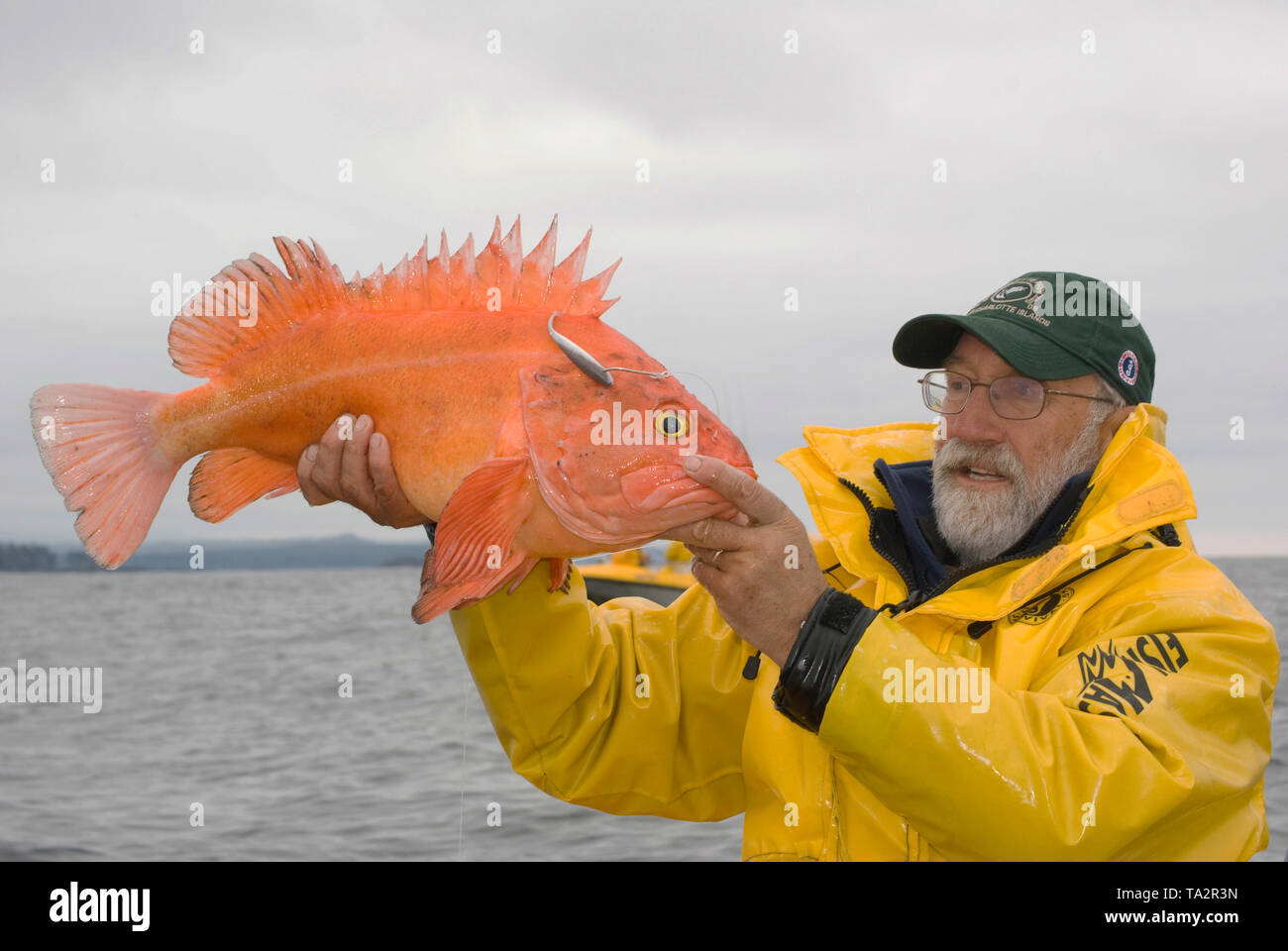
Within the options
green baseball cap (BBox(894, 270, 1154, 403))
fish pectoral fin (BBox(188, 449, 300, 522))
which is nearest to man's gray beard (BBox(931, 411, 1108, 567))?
green baseball cap (BBox(894, 270, 1154, 403))

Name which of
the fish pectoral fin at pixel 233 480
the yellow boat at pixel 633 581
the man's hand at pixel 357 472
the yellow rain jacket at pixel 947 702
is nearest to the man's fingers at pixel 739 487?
the yellow rain jacket at pixel 947 702

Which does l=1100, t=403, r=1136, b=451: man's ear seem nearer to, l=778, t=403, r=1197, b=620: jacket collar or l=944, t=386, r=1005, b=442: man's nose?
l=778, t=403, r=1197, b=620: jacket collar

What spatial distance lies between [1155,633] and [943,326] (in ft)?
4.46

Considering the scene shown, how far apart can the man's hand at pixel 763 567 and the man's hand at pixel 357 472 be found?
0.74 metres

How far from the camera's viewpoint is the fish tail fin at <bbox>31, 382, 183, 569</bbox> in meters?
2.78

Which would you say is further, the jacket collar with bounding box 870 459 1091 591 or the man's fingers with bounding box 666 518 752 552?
the jacket collar with bounding box 870 459 1091 591

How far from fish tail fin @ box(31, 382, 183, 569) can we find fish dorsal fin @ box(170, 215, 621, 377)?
19 centimetres

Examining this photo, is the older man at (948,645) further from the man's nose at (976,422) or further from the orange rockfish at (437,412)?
the orange rockfish at (437,412)

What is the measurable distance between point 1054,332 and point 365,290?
216cm

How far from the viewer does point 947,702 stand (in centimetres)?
252

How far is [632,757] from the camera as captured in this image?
11.7ft
